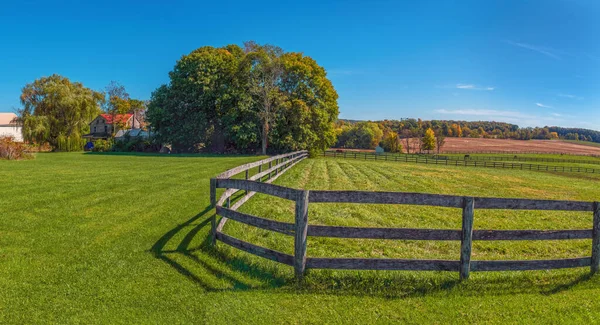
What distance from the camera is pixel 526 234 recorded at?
5.07m

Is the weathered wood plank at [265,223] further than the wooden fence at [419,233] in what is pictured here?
Yes

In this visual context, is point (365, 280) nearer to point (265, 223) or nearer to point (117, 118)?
point (265, 223)

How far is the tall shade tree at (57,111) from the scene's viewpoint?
1687 inches

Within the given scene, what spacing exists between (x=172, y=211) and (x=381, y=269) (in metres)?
6.24

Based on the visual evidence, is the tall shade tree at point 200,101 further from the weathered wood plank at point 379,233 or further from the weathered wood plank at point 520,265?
the weathered wood plank at point 520,265

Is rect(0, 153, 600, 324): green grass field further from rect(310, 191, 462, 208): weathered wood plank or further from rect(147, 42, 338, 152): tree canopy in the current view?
rect(147, 42, 338, 152): tree canopy

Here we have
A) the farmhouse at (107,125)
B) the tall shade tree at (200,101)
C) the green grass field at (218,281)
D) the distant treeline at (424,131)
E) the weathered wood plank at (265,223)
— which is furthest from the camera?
the distant treeline at (424,131)

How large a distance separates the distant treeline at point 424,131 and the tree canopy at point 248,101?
176 feet

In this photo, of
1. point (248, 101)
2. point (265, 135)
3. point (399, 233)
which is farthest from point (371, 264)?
point (248, 101)

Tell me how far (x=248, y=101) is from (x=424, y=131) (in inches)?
2886

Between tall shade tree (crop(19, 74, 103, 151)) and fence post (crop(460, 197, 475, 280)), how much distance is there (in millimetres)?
50314

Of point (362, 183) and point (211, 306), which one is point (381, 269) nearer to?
point (211, 306)

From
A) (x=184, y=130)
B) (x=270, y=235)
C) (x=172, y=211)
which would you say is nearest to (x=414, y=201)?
(x=270, y=235)

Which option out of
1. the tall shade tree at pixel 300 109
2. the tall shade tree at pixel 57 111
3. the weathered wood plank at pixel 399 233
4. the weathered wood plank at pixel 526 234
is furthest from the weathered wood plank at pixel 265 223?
the tall shade tree at pixel 57 111
